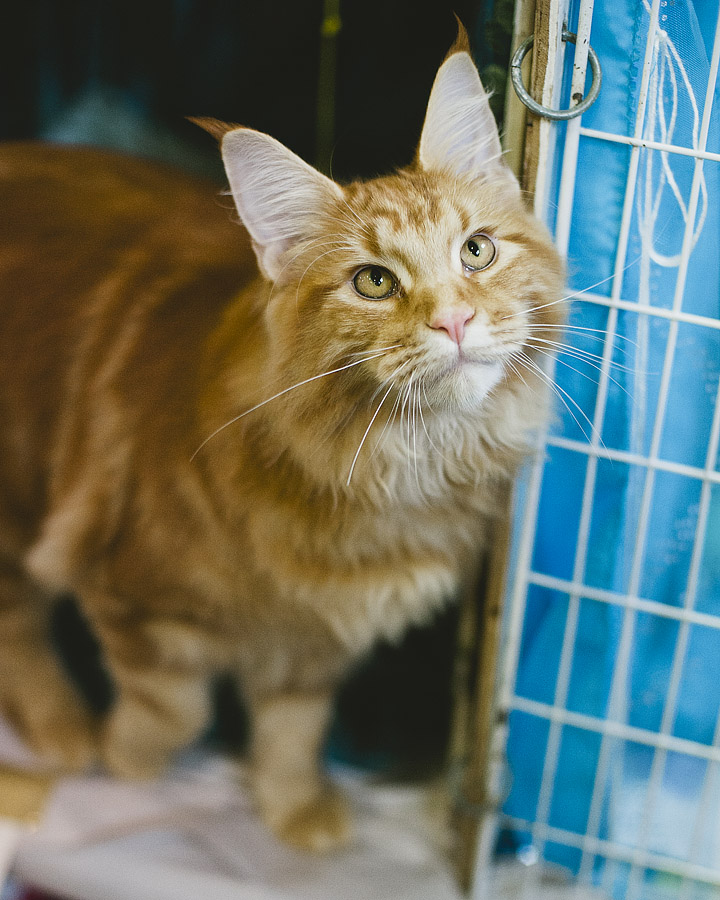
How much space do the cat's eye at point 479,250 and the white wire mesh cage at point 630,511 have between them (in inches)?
5.4

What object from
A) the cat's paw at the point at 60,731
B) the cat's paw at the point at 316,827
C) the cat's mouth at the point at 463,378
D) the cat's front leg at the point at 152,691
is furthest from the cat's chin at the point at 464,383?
the cat's paw at the point at 60,731

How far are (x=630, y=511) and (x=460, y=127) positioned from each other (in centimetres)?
61

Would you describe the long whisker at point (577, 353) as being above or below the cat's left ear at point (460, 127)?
below

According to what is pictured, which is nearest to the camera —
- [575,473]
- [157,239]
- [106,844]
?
[575,473]

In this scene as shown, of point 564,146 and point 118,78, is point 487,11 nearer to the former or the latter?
point 564,146

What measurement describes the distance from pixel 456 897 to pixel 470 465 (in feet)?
2.92

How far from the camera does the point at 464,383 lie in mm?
961

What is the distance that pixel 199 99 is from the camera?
1.89 m

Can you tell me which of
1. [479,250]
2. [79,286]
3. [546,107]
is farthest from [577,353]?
[79,286]

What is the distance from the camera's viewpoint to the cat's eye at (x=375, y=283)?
102 cm

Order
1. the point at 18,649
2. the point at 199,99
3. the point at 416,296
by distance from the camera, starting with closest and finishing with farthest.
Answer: the point at 416,296 < the point at 18,649 < the point at 199,99

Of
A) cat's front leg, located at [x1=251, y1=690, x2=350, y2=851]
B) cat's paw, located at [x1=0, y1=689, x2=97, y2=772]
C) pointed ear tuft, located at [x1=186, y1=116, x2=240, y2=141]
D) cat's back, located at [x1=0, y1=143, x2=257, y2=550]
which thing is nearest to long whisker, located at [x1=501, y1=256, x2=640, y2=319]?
pointed ear tuft, located at [x1=186, y1=116, x2=240, y2=141]

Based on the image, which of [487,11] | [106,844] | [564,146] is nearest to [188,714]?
[106,844]

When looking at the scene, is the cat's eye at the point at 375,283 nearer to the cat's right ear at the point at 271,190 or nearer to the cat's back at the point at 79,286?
the cat's right ear at the point at 271,190
